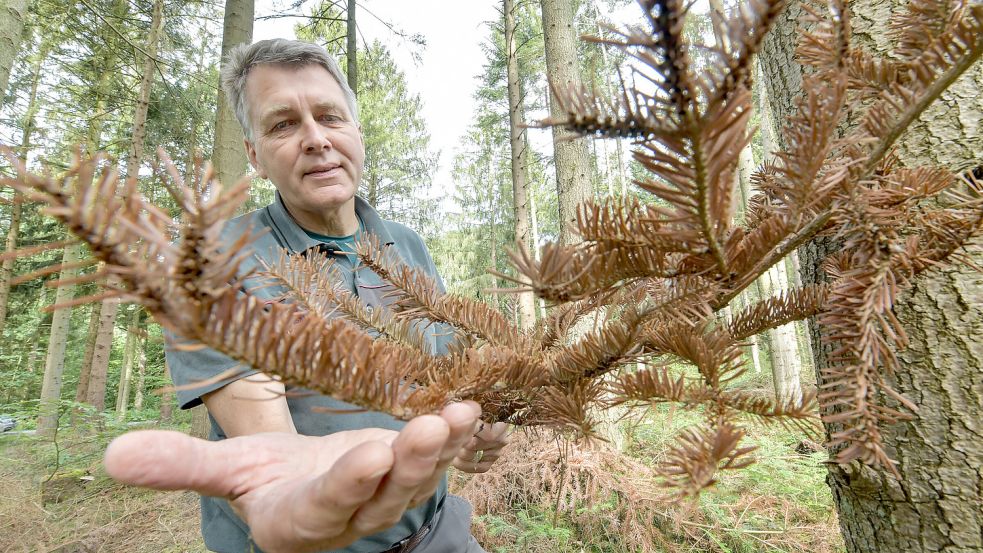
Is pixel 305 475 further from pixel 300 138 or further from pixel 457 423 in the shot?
pixel 300 138

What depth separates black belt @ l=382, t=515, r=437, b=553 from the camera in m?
1.92

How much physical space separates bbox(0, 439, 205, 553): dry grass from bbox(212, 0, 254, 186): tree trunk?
448cm

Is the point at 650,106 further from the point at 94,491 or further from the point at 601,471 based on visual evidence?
the point at 94,491

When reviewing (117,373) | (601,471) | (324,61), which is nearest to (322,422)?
(324,61)

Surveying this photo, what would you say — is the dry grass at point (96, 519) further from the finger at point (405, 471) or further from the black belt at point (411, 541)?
the finger at point (405, 471)

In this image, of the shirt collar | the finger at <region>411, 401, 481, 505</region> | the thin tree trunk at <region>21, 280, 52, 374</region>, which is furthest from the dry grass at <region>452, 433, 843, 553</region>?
the thin tree trunk at <region>21, 280, 52, 374</region>

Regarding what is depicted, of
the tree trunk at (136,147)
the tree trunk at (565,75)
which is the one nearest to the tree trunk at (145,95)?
the tree trunk at (136,147)

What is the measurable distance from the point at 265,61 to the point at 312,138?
0.48m

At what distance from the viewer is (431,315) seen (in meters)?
0.93

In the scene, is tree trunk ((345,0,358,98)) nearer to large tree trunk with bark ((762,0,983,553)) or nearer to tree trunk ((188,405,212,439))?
tree trunk ((188,405,212,439))

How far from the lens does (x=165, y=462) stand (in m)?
0.69

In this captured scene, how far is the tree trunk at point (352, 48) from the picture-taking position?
8008 mm

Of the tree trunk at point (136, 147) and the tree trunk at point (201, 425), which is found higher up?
the tree trunk at point (136, 147)

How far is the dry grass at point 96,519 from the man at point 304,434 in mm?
4740
